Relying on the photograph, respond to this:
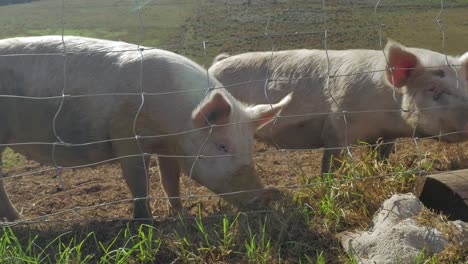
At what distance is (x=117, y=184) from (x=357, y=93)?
2.60 meters

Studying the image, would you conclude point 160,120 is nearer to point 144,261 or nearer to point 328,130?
point 144,261

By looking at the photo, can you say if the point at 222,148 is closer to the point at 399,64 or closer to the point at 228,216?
the point at 228,216

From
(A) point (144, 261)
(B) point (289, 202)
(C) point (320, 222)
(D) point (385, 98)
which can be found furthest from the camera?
(D) point (385, 98)

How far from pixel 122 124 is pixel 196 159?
A: 715mm

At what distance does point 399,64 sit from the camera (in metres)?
4.76

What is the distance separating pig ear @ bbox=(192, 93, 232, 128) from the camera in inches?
152

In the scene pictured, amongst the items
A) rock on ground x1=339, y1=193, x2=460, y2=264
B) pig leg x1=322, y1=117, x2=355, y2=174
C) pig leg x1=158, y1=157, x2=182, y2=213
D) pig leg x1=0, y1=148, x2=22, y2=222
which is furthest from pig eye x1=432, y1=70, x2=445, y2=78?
pig leg x1=0, y1=148, x2=22, y2=222

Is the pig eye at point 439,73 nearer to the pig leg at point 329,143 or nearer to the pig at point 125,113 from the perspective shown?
the pig leg at point 329,143

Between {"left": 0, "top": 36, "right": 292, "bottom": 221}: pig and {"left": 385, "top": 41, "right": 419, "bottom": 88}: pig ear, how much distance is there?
102 cm

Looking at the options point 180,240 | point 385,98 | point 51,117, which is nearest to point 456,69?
point 385,98

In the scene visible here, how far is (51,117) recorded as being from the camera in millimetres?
4504

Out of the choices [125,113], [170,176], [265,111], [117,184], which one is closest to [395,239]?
[265,111]

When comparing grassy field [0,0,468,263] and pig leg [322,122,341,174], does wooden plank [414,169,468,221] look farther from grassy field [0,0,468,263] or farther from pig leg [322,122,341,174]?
pig leg [322,122,341,174]

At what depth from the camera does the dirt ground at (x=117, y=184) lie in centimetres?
452
